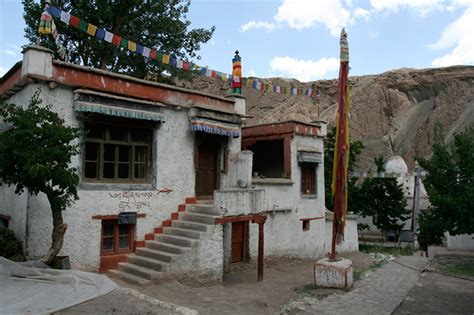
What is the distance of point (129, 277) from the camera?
373 inches

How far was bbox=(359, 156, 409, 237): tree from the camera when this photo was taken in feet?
83.3

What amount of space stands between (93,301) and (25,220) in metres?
3.55

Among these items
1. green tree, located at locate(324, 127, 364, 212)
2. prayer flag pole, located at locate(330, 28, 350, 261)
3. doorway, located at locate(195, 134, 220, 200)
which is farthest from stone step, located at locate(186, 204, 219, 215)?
green tree, located at locate(324, 127, 364, 212)

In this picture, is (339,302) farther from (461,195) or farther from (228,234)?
(461,195)

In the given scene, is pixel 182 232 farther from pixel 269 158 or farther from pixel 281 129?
pixel 269 158

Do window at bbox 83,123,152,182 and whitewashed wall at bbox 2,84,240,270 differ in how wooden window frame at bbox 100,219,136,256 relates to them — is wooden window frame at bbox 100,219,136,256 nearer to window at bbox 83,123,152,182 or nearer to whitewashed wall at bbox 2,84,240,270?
whitewashed wall at bbox 2,84,240,270

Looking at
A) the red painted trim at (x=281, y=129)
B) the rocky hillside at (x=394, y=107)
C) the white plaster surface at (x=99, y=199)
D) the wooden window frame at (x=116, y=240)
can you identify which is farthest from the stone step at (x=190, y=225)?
the rocky hillside at (x=394, y=107)

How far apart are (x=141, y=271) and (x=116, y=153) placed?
133 inches

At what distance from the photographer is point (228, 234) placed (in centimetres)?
1345

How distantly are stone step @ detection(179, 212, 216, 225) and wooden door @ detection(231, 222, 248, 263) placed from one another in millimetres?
2550

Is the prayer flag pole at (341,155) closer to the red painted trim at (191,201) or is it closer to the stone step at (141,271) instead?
the red painted trim at (191,201)

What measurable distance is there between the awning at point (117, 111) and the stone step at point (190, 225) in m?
3.04

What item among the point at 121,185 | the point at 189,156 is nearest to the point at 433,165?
the point at 189,156

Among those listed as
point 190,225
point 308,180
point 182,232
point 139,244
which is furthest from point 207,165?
point 308,180
